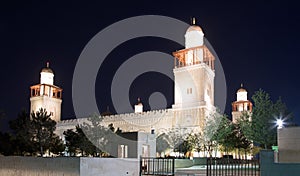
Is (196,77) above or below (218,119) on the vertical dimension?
above

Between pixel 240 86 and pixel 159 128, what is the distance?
1689 cm

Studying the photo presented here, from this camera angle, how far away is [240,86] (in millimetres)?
55312

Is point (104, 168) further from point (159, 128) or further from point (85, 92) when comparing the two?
point (85, 92)

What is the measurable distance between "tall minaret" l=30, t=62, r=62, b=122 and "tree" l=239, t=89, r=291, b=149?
132 ft

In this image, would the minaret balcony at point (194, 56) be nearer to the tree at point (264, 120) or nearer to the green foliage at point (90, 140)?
the green foliage at point (90, 140)

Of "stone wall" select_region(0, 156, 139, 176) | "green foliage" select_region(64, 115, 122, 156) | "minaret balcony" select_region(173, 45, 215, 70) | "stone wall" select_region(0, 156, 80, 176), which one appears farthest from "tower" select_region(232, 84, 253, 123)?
"stone wall" select_region(0, 156, 80, 176)

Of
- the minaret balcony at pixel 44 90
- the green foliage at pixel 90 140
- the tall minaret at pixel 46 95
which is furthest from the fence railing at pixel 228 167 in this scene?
the minaret balcony at pixel 44 90

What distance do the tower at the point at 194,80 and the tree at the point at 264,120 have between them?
15738 mm

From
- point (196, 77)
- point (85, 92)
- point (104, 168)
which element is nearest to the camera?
point (104, 168)

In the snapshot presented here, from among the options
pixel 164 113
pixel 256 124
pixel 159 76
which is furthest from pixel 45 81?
pixel 256 124

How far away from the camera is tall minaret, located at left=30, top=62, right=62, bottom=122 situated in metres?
57.8

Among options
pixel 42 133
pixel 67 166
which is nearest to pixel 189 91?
pixel 42 133

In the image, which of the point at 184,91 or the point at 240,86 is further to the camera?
the point at 240,86

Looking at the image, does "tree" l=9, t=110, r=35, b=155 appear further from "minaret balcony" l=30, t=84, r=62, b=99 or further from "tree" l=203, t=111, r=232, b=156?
"minaret balcony" l=30, t=84, r=62, b=99
